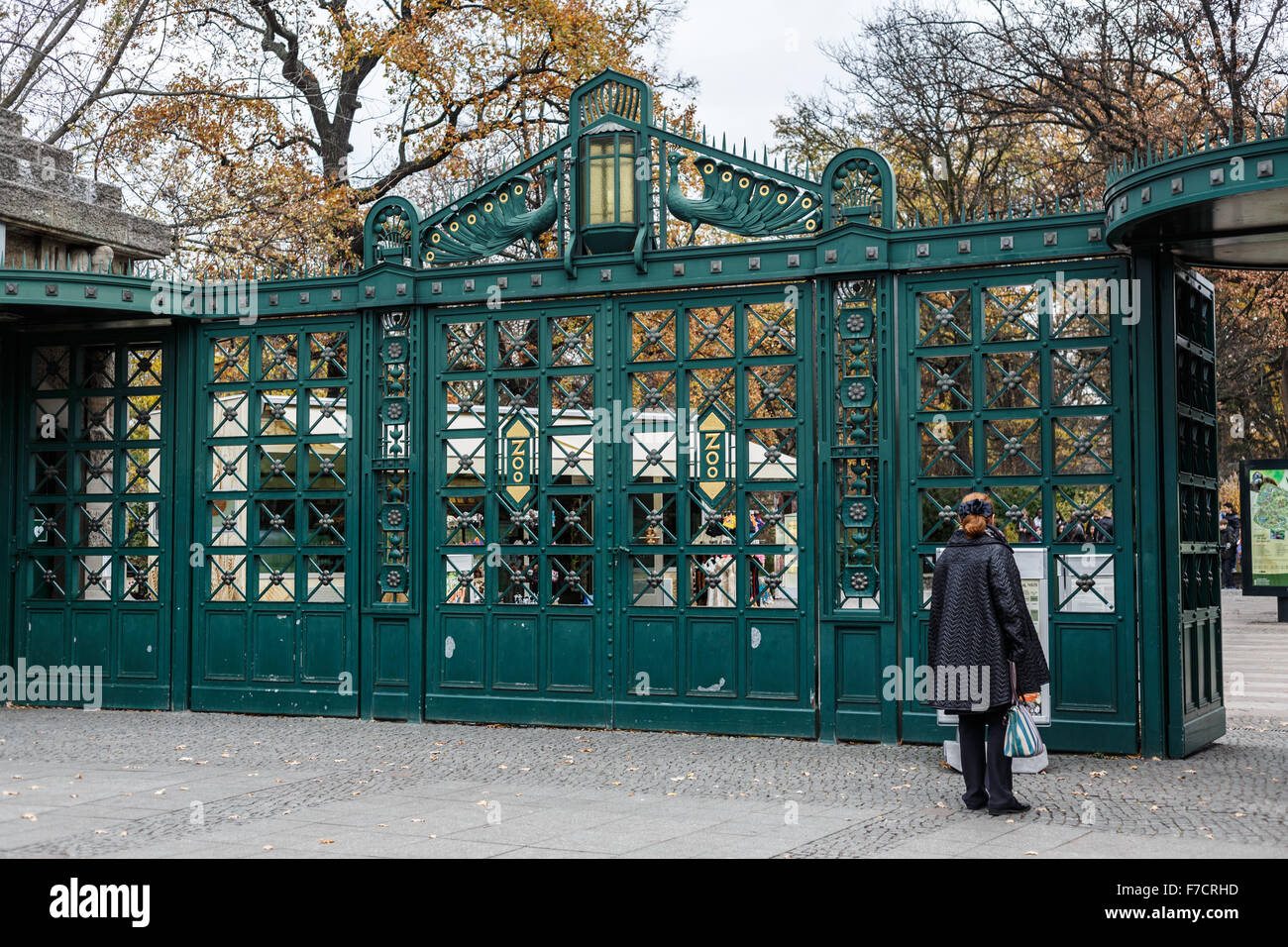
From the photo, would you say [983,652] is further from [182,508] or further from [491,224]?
[182,508]

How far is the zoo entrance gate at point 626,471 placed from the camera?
1014 centimetres

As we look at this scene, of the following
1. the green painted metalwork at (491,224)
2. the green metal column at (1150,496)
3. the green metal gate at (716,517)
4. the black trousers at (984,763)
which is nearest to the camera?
the black trousers at (984,763)

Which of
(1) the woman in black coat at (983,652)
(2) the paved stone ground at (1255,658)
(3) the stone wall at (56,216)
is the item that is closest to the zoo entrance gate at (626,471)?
(3) the stone wall at (56,216)

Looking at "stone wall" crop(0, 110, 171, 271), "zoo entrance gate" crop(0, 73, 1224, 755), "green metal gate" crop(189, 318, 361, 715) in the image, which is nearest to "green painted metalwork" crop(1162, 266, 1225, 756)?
"zoo entrance gate" crop(0, 73, 1224, 755)

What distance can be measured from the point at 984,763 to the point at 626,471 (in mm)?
4199

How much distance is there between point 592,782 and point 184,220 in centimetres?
1734

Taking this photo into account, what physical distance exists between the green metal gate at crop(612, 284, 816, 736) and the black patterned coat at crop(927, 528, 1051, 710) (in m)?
2.69

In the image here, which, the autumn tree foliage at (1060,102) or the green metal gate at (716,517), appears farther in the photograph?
the autumn tree foliage at (1060,102)

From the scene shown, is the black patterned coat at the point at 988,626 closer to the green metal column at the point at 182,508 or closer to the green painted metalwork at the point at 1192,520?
the green painted metalwork at the point at 1192,520

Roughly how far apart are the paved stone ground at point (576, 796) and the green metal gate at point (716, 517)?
39cm

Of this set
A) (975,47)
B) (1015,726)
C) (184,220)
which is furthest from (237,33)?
(1015,726)

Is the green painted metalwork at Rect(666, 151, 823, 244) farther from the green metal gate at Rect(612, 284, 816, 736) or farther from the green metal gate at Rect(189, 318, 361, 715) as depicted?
the green metal gate at Rect(189, 318, 361, 715)

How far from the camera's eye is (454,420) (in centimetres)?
1202

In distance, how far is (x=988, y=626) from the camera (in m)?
A: 8.02
